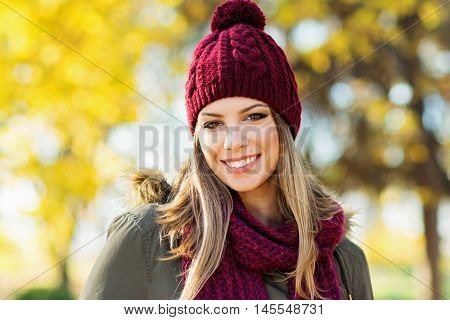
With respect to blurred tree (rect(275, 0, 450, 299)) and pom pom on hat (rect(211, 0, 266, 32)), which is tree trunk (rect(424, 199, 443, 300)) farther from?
pom pom on hat (rect(211, 0, 266, 32))

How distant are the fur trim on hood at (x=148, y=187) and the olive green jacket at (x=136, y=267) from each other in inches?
3.3

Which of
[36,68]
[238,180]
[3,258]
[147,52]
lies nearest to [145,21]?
[147,52]

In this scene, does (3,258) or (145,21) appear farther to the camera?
(3,258)

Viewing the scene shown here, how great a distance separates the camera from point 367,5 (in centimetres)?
598

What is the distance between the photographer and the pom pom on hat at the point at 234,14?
2611 millimetres

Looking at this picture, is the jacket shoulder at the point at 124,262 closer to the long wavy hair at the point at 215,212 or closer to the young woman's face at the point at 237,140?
the long wavy hair at the point at 215,212

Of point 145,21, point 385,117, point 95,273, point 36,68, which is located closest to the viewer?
point 95,273

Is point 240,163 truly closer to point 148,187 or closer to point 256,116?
point 256,116

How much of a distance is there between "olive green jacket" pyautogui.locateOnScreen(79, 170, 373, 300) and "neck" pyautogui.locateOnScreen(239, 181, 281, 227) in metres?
0.26

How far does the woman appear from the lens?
2.31m

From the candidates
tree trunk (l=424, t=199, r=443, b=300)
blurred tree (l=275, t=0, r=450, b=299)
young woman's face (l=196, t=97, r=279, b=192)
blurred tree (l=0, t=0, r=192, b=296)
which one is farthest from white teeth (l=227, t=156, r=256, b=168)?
tree trunk (l=424, t=199, r=443, b=300)
